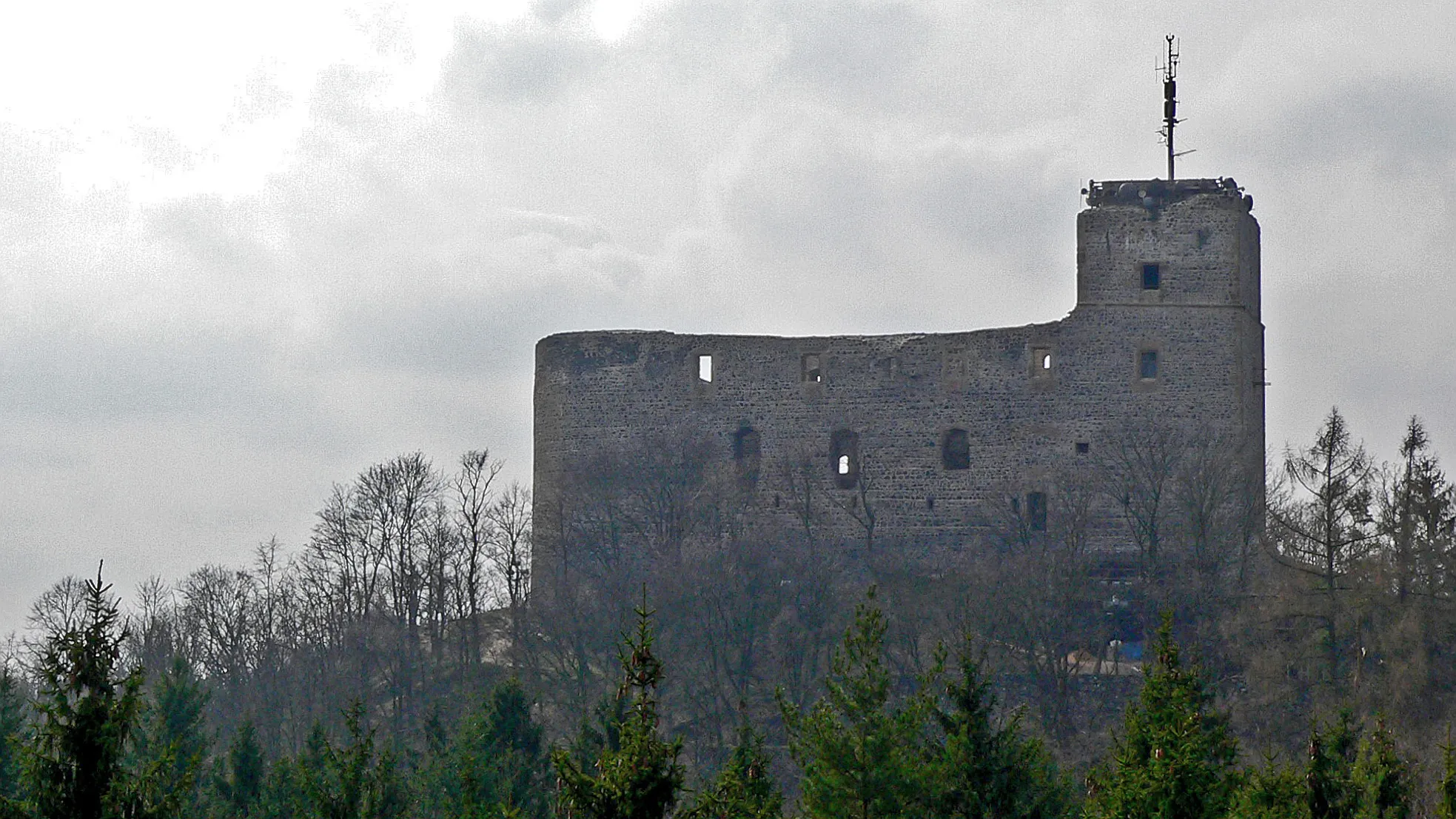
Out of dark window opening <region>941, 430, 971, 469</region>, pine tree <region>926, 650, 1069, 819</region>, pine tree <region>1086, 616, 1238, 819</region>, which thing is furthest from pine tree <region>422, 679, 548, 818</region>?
dark window opening <region>941, 430, 971, 469</region>

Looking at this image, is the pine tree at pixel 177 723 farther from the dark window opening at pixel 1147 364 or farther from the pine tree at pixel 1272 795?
the dark window opening at pixel 1147 364

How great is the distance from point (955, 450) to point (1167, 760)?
2738 cm

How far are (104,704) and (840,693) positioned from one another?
7.10 meters

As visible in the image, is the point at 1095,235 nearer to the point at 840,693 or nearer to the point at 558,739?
the point at 558,739

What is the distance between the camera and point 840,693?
1962 cm

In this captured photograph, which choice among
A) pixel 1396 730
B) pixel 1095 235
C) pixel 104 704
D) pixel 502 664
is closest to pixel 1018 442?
pixel 1095 235

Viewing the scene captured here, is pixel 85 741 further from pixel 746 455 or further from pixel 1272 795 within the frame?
pixel 746 455

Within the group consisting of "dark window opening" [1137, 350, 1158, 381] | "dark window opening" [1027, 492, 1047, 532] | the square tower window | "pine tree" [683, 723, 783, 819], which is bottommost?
"pine tree" [683, 723, 783, 819]

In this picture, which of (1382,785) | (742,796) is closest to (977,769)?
(742,796)

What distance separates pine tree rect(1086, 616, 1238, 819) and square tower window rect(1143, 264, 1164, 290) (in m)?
23.6

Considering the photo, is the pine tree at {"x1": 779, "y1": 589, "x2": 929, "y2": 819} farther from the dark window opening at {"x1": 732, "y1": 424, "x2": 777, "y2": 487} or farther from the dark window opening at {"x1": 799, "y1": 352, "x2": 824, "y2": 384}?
the dark window opening at {"x1": 799, "y1": 352, "x2": 824, "y2": 384}

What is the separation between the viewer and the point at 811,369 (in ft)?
151

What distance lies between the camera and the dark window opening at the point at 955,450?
44875 mm

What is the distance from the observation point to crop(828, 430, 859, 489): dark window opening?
148ft
